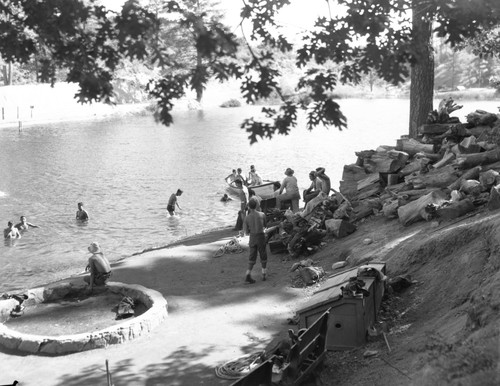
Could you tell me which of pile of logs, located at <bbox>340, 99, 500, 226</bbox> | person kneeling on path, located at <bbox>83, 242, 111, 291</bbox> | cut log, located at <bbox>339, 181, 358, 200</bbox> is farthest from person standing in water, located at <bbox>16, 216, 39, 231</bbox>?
cut log, located at <bbox>339, 181, 358, 200</bbox>

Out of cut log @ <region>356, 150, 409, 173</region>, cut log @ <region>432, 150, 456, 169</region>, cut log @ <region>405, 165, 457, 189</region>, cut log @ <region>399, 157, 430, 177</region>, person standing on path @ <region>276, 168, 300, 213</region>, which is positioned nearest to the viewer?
cut log @ <region>405, 165, 457, 189</region>

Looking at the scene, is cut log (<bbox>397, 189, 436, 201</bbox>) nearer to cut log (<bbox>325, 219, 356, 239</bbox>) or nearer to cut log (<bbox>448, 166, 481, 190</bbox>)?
cut log (<bbox>448, 166, 481, 190</bbox>)

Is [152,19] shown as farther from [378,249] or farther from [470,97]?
[470,97]

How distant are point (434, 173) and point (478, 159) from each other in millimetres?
1277

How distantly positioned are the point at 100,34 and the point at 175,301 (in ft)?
22.9

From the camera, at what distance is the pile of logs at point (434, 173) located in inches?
530

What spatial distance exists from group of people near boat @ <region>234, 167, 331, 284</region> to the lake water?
5362 millimetres

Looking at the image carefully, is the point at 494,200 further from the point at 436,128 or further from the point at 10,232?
the point at 10,232

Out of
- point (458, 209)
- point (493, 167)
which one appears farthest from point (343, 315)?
point (493, 167)

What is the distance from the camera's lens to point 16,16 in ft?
24.4

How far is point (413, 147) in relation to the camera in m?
19.2

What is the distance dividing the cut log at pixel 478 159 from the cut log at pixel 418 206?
5.36 feet

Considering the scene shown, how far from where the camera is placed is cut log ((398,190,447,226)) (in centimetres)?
1379

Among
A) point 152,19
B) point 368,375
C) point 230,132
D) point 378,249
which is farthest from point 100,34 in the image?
point 230,132
